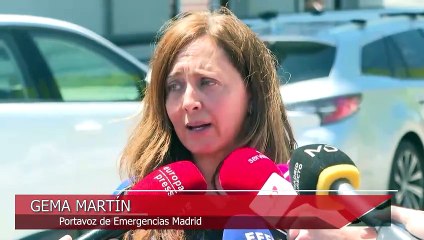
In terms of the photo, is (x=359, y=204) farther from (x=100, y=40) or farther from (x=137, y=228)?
(x=100, y=40)

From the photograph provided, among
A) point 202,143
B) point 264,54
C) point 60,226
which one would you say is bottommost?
point 60,226

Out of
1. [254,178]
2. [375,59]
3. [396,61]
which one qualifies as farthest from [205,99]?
[396,61]

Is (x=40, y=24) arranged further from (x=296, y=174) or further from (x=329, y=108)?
(x=296, y=174)

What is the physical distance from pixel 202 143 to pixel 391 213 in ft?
2.12

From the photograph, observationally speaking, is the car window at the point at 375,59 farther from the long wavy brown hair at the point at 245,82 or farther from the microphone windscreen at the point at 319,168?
the microphone windscreen at the point at 319,168

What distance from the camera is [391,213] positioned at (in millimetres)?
1354

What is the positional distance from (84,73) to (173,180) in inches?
153

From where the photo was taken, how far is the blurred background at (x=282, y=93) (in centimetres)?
494

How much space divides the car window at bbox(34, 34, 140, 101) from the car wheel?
6.39 ft

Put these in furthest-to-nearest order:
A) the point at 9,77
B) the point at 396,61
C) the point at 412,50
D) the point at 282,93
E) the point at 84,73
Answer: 1. the point at 412,50
2. the point at 396,61
3. the point at 282,93
4. the point at 84,73
5. the point at 9,77

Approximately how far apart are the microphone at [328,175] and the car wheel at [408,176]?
191 inches

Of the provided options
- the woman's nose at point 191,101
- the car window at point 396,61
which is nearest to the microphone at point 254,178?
the woman's nose at point 191,101

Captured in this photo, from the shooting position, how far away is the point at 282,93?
18.7ft

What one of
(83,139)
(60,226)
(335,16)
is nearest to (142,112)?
(60,226)
